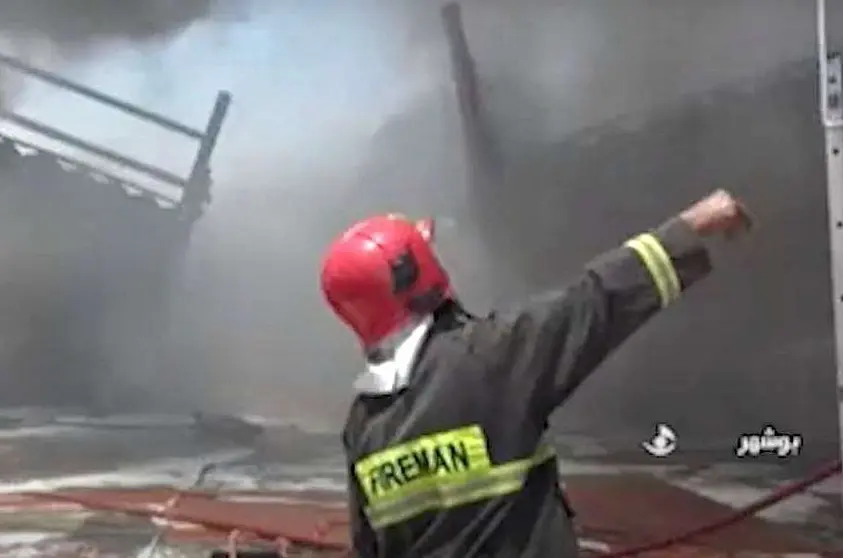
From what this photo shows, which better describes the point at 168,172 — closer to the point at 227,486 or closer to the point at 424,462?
the point at 227,486

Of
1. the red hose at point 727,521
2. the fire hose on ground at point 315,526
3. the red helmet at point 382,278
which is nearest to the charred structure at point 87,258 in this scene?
the fire hose on ground at point 315,526

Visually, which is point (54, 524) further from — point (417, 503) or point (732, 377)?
point (732, 377)

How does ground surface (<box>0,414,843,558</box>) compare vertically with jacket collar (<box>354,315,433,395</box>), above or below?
below

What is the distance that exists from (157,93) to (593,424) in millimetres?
1031

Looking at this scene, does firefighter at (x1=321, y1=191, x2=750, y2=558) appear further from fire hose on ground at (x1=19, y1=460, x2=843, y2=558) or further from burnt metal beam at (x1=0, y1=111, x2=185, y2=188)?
burnt metal beam at (x1=0, y1=111, x2=185, y2=188)

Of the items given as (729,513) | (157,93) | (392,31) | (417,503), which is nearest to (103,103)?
(157,93)

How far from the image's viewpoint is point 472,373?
1.70m

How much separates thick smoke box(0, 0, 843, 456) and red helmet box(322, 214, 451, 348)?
2.17 feet

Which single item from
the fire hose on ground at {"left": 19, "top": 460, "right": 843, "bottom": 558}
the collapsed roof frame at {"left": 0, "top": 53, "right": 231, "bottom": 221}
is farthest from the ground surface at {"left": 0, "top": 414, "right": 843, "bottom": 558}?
the collapsed roof frame at {"left": 0, "top": 53, "right": 231, "bottom": 221}

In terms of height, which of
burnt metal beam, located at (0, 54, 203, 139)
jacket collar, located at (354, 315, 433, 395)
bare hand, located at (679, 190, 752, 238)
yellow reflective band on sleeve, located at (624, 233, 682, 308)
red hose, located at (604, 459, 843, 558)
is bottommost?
red hose, located at (604, 459, 843, 558)

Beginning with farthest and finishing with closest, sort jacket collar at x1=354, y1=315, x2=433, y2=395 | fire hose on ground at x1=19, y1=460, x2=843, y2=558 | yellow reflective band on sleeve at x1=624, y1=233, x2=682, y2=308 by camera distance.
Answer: fire hose on ground at x1=19, y1=460, x2=843, y2=558 < jacket collar at x1=354, y1=315, x2=433, y2=395 < yellow reflective band on sleeve at x1=624, y1=233, x2=682, y2=308

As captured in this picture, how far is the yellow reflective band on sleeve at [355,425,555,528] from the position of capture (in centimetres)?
170

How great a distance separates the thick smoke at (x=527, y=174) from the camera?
235 centimetres

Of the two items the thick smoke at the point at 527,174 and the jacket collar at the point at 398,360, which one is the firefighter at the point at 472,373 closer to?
the jacket collar at the point at 398,360
